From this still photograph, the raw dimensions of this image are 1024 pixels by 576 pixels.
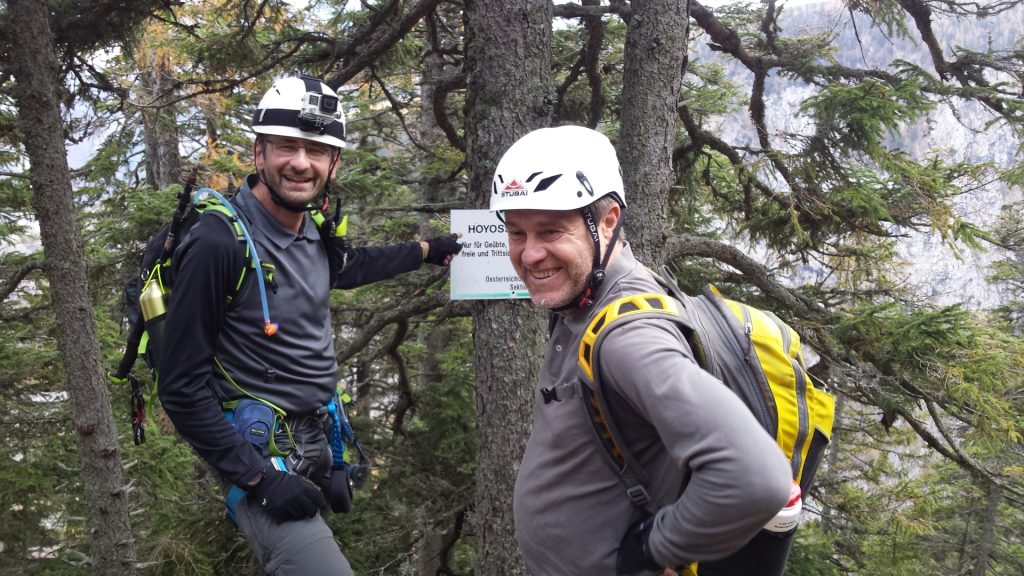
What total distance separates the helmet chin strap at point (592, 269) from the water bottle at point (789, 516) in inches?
33.5

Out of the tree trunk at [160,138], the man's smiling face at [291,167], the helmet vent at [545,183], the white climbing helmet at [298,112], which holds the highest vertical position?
the tree trunk at [160,138]

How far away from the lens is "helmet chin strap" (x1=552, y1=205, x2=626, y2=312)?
2244 mm

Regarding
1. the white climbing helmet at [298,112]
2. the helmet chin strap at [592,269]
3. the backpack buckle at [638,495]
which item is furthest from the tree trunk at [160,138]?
the backpack buckle at [638,495]

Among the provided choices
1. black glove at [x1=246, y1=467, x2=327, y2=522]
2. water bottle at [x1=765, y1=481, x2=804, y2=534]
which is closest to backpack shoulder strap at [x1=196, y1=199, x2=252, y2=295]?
black glove at [x1=246, y1=467, x2=327, y2=522]

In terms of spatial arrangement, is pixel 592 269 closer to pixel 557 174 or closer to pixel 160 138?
pixel 557 174

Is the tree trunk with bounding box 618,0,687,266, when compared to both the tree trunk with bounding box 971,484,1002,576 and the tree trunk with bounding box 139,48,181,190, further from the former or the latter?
the tree trunk with bounding box 971,484,1002,576

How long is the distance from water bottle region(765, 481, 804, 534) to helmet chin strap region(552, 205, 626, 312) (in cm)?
85

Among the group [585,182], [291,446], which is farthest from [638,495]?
[291,446]

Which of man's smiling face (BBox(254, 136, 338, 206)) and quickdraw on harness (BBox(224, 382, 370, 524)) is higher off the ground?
man's smiling face (BBox(254, 136, 338, 206))

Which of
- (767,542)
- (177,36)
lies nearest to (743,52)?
(767,542)

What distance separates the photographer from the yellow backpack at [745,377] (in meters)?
1.95

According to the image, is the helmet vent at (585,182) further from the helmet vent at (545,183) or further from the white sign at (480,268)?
the white sign at (480,268)

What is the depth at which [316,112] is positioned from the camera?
333 cm

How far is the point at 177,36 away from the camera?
40.7 ft
